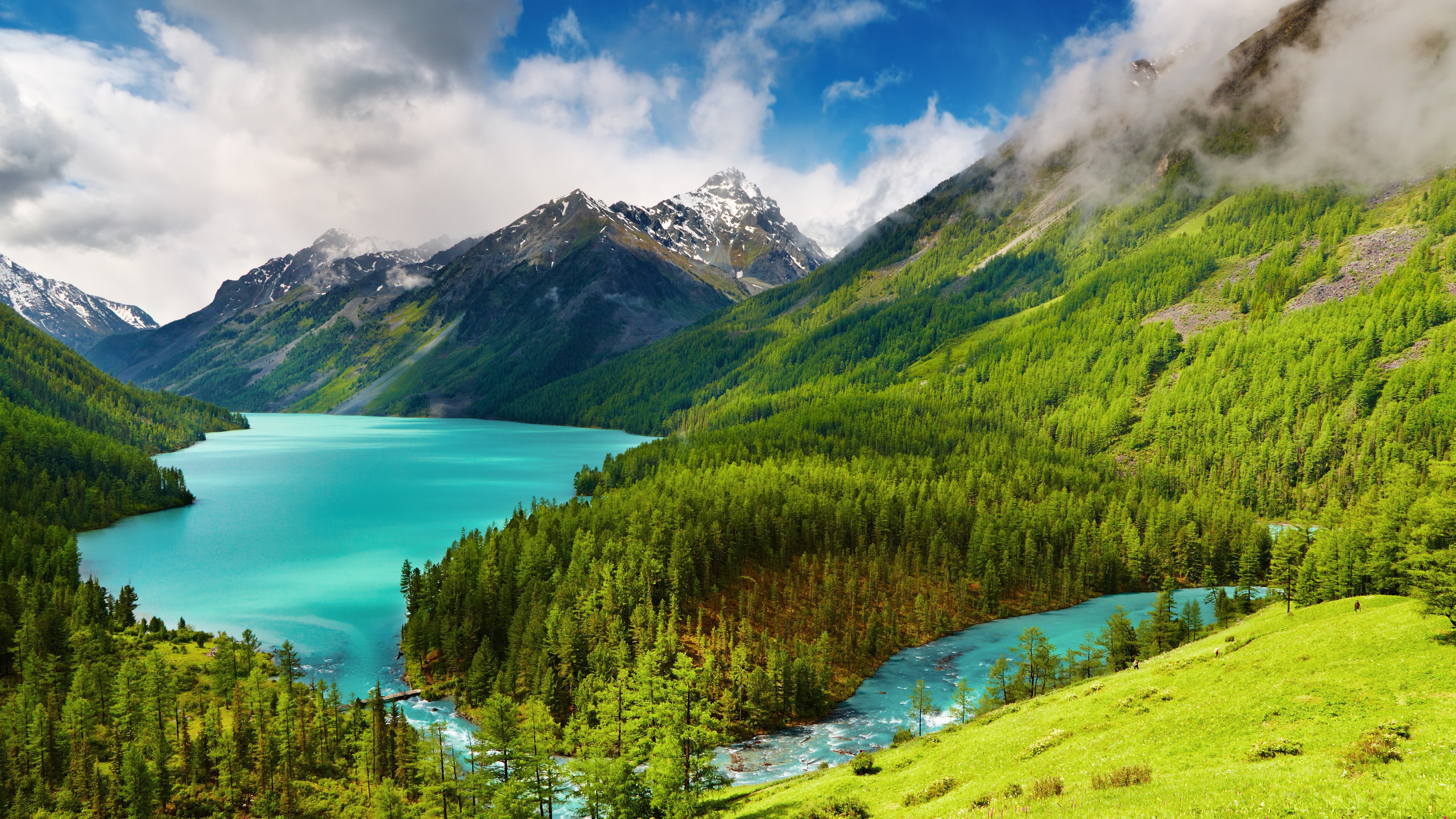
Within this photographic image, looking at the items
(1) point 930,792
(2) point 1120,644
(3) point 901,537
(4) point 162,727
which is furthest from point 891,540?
(4) point 162,727

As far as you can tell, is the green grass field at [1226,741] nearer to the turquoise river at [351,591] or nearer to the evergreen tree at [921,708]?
the evergreen tree at [921,708]

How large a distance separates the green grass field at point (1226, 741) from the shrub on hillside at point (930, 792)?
0.55 metres

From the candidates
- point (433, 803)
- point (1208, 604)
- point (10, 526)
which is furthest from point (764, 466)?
point (10, 526)

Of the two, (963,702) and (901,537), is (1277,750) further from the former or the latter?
(901,537)

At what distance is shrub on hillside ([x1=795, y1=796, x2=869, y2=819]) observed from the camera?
114 ft

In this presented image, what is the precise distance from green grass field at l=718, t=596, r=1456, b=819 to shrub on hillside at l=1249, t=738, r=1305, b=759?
31 centimetres

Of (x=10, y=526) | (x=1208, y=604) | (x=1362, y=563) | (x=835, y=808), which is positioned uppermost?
(x=10, y=526)

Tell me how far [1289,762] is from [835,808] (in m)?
20.3

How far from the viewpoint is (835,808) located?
36250 millimetres

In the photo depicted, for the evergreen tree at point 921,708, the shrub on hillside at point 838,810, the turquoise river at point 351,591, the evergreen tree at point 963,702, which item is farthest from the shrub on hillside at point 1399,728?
the turquoise river at point 351,591

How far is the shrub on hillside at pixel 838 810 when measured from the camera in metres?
34.6

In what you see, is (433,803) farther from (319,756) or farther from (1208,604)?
(1208,604)

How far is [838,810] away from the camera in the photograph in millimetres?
36000

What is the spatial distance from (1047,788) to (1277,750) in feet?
31.3
